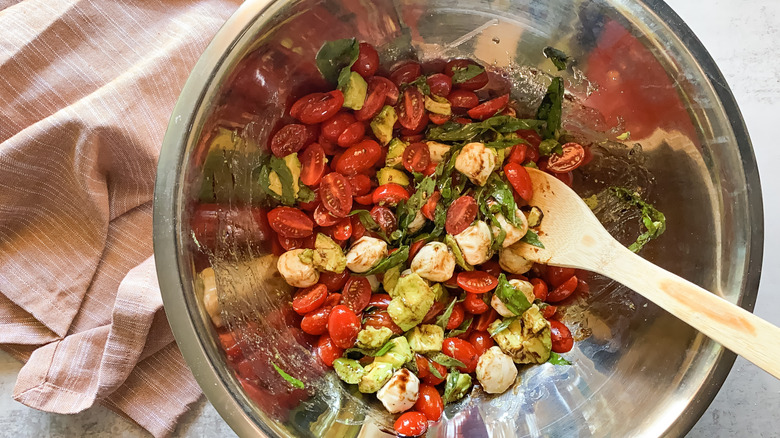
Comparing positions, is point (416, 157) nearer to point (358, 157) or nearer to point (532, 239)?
point (358, 157)

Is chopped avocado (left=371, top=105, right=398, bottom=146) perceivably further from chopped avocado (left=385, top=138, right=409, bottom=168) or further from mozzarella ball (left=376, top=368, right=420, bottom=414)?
mozzarella ball (left=376, top=368, right=420, bottom=414)

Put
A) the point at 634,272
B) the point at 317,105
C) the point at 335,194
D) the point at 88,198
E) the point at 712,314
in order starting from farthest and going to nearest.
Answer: the point at 88,198 < the point at 335,194 < the point at 317,105 < the point at 634,272 < the point at 712,314

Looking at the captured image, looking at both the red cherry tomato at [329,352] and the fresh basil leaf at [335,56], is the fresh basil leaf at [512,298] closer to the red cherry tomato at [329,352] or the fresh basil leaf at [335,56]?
the red cherry tomato at [329,352]

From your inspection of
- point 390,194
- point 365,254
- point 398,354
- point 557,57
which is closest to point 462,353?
point 398,354

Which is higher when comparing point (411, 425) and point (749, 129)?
point (749, 129)

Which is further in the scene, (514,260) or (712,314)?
(514,260)

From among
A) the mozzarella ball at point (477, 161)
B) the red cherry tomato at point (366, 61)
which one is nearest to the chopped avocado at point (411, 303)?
the mozzarella ball at point (477, 161)

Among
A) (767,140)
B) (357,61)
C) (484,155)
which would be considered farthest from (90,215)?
(767,140)
